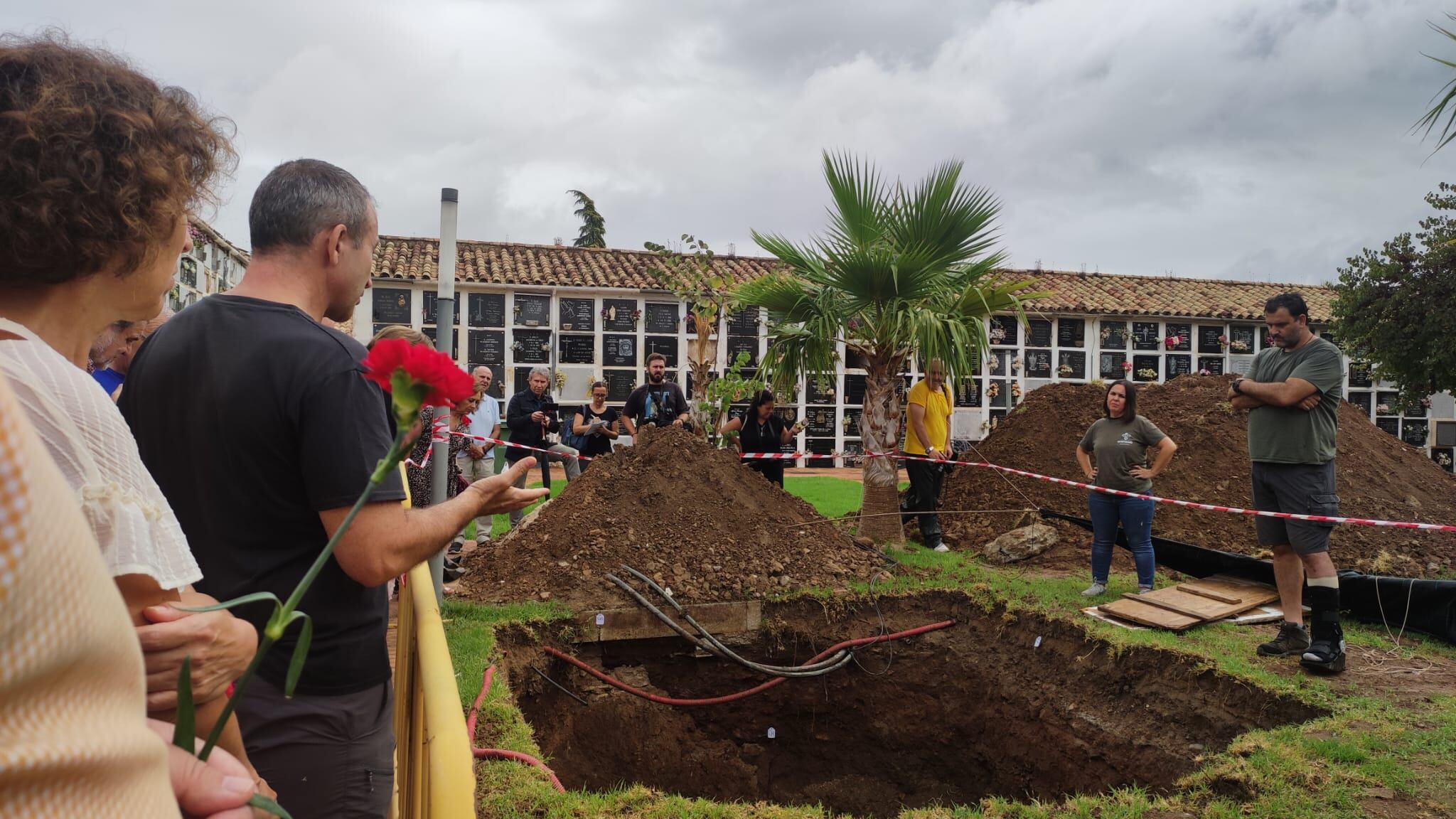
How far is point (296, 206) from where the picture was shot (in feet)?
5.75

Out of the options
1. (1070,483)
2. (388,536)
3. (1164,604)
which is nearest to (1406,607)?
(1164,604)

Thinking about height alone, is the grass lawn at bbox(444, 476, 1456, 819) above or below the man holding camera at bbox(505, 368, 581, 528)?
below

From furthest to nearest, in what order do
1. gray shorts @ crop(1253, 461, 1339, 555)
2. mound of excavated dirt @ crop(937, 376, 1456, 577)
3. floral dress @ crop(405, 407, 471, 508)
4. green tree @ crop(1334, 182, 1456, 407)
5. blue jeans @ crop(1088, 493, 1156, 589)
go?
1. green tree @ crop(1334, 182, 1456, 407)
2. mound of excavated dirt @ crop(937, 376, 1456, 577)
3. blue jeans @ crop(1088, 493, 1156, 589)
4. floral dress @ crop(405, 407, 471, 508)
5. gray shorts @ crop(1253, 461, 1339, 555)

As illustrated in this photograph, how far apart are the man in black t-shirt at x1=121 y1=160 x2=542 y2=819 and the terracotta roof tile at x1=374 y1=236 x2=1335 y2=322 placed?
1780 centimetres

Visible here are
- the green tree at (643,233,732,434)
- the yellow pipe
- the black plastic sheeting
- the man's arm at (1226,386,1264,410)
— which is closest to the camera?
the yellow pipe

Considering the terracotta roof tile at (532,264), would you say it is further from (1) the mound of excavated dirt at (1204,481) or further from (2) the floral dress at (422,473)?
(2) the floral dress at (422,473)

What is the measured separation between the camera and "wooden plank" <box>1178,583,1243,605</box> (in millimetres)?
6418

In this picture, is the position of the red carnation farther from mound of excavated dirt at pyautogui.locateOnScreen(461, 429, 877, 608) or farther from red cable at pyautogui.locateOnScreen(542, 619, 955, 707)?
mound of excavated dirt at pyautogui.locateOnScreen(461, 429, 877, 608)

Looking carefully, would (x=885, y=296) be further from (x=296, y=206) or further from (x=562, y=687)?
(x=296, y=206)

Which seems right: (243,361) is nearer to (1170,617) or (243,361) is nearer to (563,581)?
(563,581)

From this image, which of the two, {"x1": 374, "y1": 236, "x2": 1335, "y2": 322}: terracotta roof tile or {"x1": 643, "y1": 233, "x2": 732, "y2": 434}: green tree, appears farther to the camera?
{"x1": 374, "y1": 236, "x2": 1335, "y2": 322}: terracotta roof tile

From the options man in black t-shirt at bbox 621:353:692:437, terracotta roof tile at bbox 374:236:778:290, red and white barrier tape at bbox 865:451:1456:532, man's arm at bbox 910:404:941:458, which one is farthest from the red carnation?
terracotta roof tile at bbox 374:236:778:290

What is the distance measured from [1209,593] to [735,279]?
14.0 meters

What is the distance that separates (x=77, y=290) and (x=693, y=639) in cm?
580
